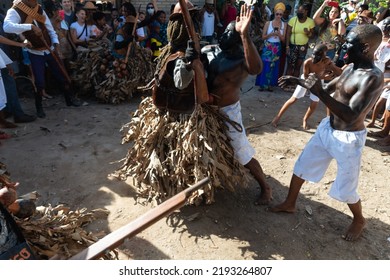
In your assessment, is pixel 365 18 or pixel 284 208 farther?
pixel 365 18

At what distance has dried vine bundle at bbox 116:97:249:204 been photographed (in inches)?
127

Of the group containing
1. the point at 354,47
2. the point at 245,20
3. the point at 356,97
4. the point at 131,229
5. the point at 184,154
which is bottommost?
the point at 184,154

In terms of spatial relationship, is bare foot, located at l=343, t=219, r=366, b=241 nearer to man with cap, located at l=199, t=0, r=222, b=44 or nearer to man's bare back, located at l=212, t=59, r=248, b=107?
man's bare back, located at l=212, t=59, r=248, b=107

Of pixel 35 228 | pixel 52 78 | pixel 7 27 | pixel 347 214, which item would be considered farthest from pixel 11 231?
pixel 52 78

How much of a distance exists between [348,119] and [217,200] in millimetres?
1707

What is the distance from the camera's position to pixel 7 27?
5.12 meters

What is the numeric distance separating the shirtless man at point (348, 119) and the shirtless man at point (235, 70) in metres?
0.40

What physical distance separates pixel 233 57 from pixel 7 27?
4.15 m

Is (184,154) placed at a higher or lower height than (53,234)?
higher

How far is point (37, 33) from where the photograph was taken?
17.7 feet

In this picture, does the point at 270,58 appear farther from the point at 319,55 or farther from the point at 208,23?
the point at 319,55

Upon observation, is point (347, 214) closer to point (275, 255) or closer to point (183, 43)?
point (275, 255)

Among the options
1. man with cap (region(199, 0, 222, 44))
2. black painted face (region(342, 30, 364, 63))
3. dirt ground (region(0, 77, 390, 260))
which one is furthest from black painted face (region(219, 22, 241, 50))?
man with cap (region(199, 0, 222, 44))

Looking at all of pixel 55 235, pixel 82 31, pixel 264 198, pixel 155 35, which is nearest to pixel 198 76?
pixel 264 198
